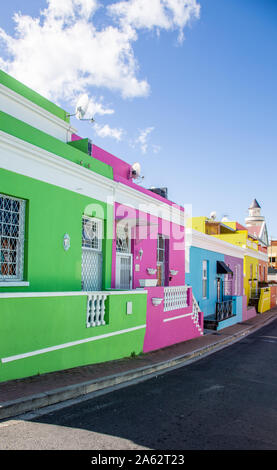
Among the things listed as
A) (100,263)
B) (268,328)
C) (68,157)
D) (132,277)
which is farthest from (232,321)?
(68,157)

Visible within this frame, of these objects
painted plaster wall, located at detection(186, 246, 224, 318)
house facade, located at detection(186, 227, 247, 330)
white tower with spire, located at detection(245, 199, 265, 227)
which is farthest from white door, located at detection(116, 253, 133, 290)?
white tower with spire, located at detection(245, 199, 265, 227)

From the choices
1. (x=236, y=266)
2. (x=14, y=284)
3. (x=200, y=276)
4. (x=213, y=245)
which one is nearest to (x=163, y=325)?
(x=14, y=284)

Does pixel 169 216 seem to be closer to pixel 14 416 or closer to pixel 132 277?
pixel 132 277

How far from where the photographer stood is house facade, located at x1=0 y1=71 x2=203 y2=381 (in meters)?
6.71

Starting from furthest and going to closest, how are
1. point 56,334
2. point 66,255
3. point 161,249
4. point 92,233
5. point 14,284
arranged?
1. point 161,249
2. point 92,233
3. point 66,255
4. point 56,334
5. point 14,284

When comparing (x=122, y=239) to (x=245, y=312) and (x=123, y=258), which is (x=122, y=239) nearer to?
(x=123, y=258)

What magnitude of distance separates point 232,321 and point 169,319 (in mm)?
8556

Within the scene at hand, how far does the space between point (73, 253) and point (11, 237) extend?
1714 millimetres

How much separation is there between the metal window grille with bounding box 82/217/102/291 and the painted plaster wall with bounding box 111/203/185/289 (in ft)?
1.84

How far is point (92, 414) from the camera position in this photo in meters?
5.22

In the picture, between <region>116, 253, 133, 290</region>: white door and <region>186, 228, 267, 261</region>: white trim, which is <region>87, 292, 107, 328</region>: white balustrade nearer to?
<region>116, 253, 133, 290</region>: white door

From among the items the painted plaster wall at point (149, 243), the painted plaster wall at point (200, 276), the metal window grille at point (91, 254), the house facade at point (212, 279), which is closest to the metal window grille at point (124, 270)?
the painted plaster wall at point (149, 243)

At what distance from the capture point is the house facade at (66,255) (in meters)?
6.71

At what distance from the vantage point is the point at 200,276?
58.3ft
